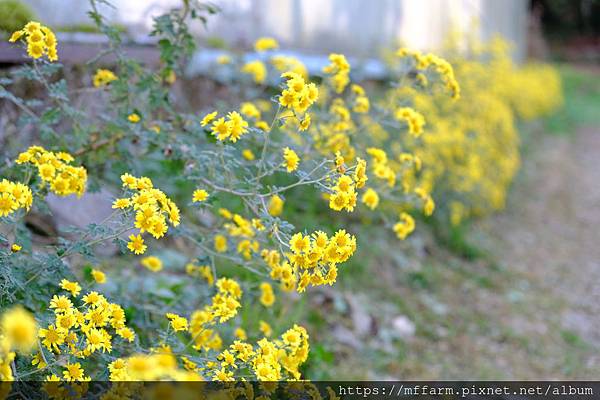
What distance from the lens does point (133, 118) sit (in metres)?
2.25

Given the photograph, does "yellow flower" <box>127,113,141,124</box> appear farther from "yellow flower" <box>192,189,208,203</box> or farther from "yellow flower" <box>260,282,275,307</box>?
"yellow flower" <box>260,282,275,307</box>

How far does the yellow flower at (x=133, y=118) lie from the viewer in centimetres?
225

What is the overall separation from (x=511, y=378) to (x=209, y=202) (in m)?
1.58

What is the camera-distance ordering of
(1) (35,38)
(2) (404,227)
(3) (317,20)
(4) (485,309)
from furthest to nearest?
(3) (317,20), (4) (485,309), (2) (404,227), (1) (35,38)

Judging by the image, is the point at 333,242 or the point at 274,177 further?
the point at 274,177

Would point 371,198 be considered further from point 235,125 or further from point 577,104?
point 577,104

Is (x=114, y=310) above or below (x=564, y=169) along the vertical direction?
above

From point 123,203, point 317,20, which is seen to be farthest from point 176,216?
point 317,20

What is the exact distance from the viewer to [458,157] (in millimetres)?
4629

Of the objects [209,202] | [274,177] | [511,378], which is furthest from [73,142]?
[511,378]

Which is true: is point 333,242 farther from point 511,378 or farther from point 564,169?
point 564,169

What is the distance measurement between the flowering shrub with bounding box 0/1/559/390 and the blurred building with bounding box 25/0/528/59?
43 centimetres

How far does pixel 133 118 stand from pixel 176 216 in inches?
28.0

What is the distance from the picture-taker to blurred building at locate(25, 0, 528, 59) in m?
3.72
